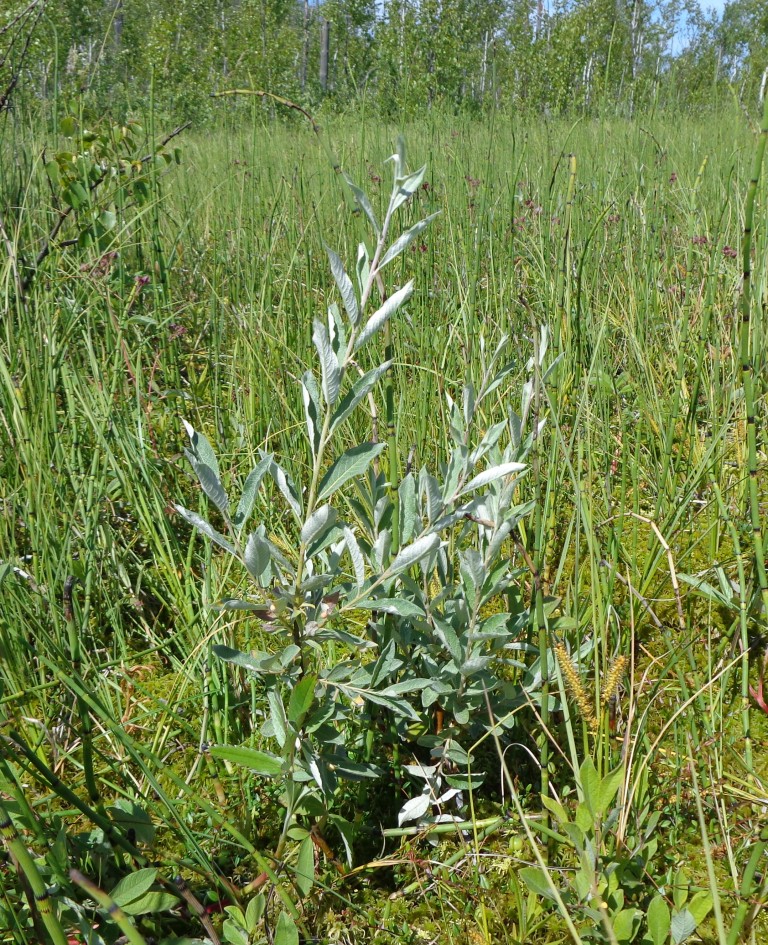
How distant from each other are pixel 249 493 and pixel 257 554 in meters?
0.08

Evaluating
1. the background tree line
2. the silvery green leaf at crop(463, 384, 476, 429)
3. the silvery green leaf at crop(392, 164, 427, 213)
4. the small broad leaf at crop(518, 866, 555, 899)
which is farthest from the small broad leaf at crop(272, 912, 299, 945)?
the background tree line

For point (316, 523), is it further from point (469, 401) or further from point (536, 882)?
point (536, 882)

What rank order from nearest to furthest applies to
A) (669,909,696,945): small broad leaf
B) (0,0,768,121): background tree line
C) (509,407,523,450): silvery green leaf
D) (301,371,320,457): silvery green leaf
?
1. (669,909,696,945): small broad leaf
2. (301,371,320,457): silvery green leaf
3. (509,407,523,450): silvery green leaf
4. (0,0,768,121): background tree line

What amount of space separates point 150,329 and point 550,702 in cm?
183

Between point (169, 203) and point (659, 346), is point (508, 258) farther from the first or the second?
point (169, 203)

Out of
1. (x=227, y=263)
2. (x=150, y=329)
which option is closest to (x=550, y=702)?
(x=150, y=329)

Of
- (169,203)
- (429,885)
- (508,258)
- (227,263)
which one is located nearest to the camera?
(429,885)

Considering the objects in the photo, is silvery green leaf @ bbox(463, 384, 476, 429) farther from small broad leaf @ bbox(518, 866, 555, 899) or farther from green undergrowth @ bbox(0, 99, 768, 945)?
small broad leaf @ bbox(518, 866, 555, 899)

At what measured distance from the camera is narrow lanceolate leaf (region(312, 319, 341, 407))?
0.82 meters

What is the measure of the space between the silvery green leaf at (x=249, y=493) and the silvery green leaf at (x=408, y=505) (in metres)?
0.17

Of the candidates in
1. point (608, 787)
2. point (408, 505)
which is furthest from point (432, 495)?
point (608, 787)

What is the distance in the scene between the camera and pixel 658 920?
30.3 inches

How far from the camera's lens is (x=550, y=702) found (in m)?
1.05

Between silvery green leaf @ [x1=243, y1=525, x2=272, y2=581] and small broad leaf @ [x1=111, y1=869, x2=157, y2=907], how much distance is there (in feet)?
1.11
